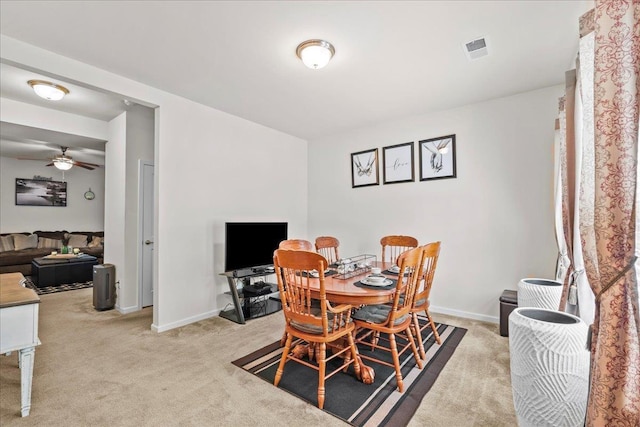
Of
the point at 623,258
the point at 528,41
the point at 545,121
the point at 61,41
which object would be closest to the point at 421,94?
the point at 528,41

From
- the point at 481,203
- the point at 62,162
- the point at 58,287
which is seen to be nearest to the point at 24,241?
the point at 58,287

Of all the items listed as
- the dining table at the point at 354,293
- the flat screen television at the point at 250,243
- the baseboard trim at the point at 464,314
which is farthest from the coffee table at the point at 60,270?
the baseboard trim at the point at 464,314

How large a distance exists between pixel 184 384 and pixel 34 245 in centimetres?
694

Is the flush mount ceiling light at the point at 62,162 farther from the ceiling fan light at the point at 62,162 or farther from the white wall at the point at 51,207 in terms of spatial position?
the white wall at the point at 51,207

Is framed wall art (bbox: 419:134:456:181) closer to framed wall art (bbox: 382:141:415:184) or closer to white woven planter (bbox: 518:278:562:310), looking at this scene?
framed wall art (bbox: 382:141:415:184)

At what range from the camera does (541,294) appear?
2.23m

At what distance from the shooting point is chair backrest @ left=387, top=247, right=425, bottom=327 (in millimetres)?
2000

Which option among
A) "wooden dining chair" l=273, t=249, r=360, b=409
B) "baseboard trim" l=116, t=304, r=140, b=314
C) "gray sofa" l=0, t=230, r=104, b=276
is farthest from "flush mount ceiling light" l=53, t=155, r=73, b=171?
"wooden dining chair" l=273, t=249, r=360, b=409

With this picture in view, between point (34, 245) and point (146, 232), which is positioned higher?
point (146, 232)

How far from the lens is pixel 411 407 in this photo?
75.2 inches

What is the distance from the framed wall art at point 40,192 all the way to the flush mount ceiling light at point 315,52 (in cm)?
808

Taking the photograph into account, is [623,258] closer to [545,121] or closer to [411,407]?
[411,407]

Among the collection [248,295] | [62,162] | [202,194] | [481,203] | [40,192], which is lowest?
[248,295]

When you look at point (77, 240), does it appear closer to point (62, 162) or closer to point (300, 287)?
point (62, 162)
